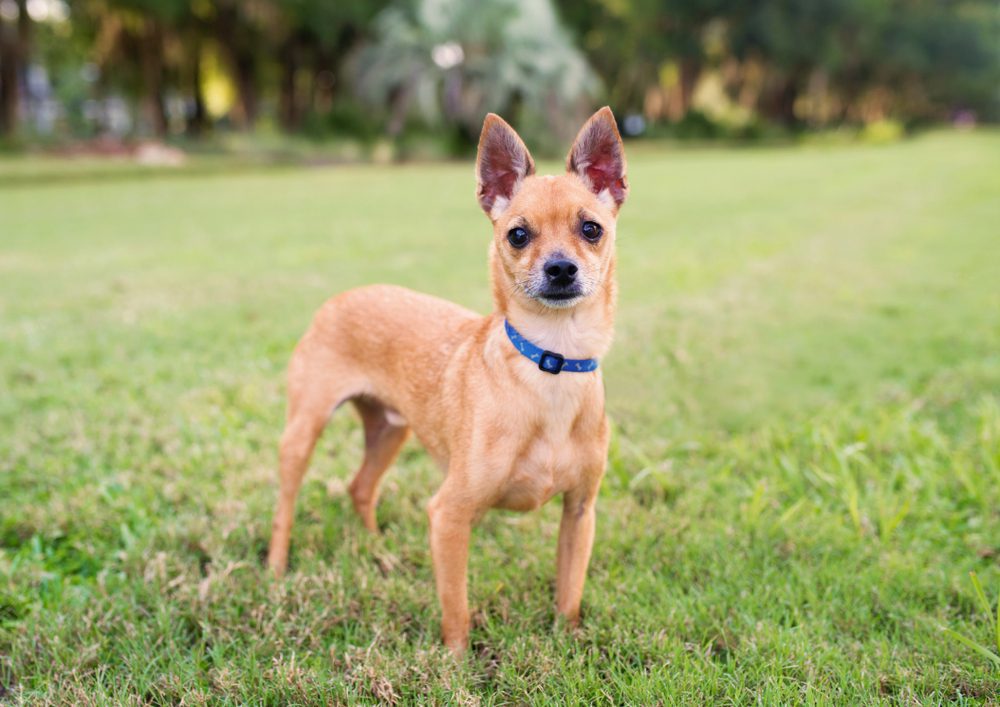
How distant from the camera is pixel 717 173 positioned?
25344mm

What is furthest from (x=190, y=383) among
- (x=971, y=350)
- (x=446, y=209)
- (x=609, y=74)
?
(x=609, y=74)

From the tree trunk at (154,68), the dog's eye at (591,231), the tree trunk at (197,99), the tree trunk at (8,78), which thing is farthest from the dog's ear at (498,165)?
the tree trunk at (197,99)

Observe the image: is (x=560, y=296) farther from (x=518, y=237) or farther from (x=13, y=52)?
(x=13, y=52)

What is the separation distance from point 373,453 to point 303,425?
43cm

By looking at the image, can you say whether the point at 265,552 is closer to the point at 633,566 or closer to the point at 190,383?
the point at 633,566

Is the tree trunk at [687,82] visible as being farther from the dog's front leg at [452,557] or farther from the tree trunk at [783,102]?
the dog's front leg at [452,557]

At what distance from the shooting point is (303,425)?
3461mm

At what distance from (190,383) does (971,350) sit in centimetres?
596

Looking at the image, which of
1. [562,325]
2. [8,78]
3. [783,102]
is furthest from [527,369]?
[783,102]

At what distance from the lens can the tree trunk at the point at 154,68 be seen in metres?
33.0

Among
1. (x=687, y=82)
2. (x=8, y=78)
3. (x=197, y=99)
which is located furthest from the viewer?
(x=687, y=82)

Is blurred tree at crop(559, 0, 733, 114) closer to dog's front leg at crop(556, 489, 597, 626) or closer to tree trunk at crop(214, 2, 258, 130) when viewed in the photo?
tree trunk at crop(214, 2, 258, 130)

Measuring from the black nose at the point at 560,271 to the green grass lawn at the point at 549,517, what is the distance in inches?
51.4

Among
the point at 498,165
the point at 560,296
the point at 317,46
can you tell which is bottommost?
the point at 560,296
